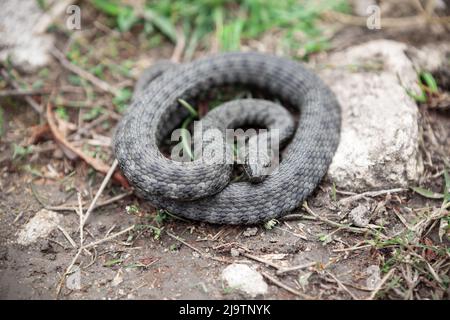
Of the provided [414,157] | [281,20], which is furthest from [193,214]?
[281,20]

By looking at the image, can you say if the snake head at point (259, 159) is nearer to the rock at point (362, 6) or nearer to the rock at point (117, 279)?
the rock at point (117, 279)

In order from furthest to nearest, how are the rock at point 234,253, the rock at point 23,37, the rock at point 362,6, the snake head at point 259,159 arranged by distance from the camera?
the rock at point 362,6 < the rock at point 23,37 < the snake head at point 259,159 < the rock at point 234,253

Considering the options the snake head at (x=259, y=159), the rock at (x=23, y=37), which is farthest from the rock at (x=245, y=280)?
the rock at (x=23, y=37)

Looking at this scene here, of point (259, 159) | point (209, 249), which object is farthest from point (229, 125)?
point (209, 249)

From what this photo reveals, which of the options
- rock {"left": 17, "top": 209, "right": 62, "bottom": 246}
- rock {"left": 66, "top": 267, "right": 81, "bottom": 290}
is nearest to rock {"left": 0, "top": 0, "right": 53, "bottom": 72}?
rock {"left": 17, "top": 209, "right": 62, "bottom": 246}

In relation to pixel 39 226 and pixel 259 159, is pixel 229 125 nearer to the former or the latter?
pixel 259 159

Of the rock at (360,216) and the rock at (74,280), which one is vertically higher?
the rock at (360,216)
